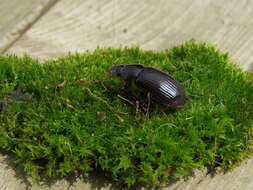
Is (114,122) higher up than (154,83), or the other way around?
(154,83)

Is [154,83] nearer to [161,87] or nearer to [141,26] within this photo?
[161,87]

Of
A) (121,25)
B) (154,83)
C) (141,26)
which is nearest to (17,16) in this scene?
(121,25)

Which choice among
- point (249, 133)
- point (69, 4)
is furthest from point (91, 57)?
point (249, 133)

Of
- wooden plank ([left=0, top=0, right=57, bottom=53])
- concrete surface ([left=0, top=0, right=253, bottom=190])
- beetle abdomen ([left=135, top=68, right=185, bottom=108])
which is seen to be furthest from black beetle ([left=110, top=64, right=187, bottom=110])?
wooden plank ([left=0, top=0, right=57, bottom=53])

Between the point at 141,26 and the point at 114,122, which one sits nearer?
the point at 114,122

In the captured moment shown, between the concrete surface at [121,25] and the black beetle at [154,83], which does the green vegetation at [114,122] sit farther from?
the concrete surface at [121,25]

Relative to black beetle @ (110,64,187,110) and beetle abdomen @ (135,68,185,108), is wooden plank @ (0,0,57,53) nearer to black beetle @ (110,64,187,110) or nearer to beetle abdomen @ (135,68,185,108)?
black beetle @ (110,64,187,110)
